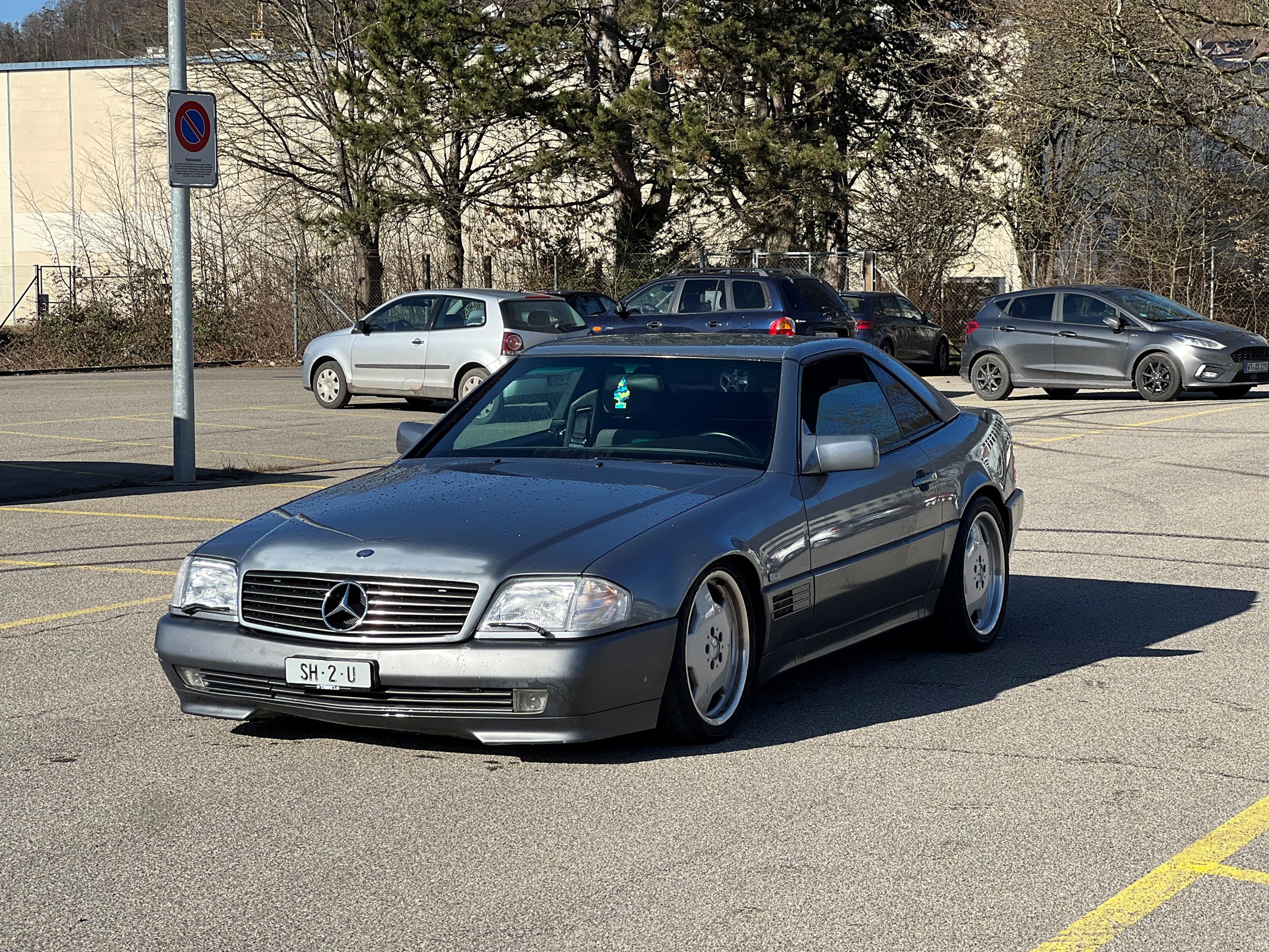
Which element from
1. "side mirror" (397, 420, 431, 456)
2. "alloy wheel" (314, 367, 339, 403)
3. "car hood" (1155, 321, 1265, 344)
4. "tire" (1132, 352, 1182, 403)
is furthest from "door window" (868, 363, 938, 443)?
"car hood" (1155, 321, 1265, 344)

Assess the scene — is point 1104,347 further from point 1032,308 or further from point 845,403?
point 845,403

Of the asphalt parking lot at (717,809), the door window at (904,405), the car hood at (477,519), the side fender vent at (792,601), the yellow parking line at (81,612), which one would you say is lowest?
the asphalt parking lot at (717,809)

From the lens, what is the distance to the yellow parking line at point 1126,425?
17.8 meters

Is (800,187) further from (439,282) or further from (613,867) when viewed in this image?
(613,867)

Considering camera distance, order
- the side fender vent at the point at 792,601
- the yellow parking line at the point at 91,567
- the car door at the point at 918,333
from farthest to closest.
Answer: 1. the car door at the point at 918,333
2. the yellow parking line at the point at 91,567
3. the side fender vent at the point at 792,601

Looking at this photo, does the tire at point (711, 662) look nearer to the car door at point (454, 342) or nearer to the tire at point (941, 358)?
the car door at point (454, 342)

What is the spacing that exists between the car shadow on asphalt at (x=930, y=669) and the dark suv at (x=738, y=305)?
42.9 ft

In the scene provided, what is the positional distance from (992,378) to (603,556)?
67.2ft

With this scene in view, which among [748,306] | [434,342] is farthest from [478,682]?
[748,306]

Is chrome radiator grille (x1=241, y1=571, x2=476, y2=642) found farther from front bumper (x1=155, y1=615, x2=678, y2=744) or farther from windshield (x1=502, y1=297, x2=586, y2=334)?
windshield (x1=502, y1=297, x2=586, y2=334)

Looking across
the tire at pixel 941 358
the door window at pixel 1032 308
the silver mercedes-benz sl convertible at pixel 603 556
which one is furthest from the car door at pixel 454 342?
the silver mercedes-benz sl convertible at pixel 603 556

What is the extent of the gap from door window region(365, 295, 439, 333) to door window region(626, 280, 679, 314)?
306 centimetres

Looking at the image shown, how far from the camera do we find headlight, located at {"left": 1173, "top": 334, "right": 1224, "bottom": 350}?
76.9ft

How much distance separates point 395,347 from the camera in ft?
72.4
